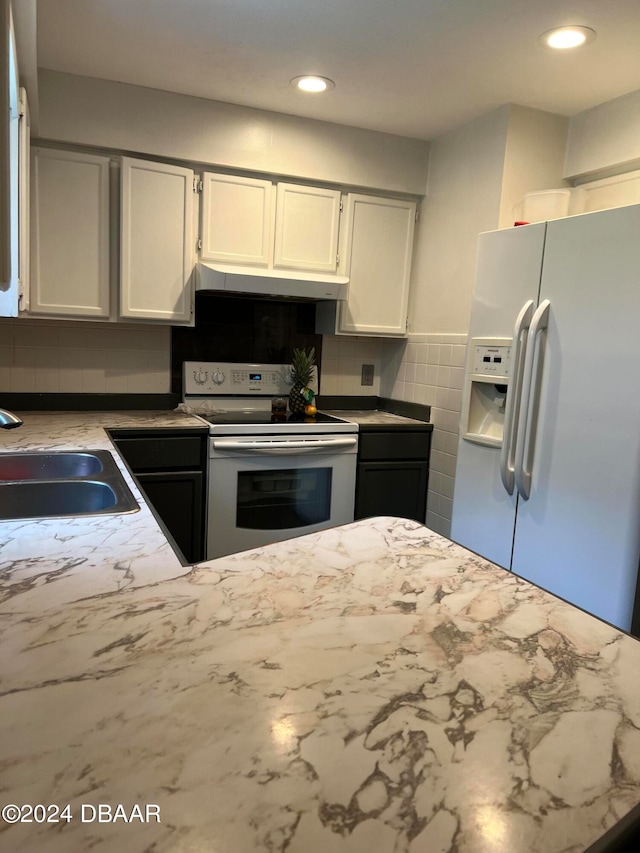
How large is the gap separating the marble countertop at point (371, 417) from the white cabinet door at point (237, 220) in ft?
3.03

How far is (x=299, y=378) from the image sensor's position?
337 cm

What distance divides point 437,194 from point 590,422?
1.74 meters

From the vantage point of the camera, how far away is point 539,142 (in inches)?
111

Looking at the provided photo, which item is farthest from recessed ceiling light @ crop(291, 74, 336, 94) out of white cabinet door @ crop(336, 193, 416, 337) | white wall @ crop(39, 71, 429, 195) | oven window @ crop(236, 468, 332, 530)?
oven window @ crop(236, 468, 332, 530)

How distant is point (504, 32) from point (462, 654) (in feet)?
7.01

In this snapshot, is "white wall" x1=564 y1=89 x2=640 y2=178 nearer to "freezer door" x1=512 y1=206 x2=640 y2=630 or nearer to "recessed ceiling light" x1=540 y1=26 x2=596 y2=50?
"recessed ceiling light" x1=540 y1=26 x2=596 y2=50

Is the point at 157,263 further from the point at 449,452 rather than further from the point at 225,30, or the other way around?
the point at 449,452

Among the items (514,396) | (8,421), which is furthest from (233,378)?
→ (8,421)

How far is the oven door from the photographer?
111 inches

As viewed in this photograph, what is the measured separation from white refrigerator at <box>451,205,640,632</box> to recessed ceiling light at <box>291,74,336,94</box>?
98 cm

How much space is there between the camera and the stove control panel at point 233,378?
3262 mm

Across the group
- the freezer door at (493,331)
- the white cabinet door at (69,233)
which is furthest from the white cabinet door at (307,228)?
the freezer door at (493,331)

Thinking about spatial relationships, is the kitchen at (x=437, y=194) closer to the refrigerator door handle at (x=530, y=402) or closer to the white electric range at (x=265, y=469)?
the white electric range at (x=265, y=469)

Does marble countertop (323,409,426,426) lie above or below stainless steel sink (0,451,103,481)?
above
